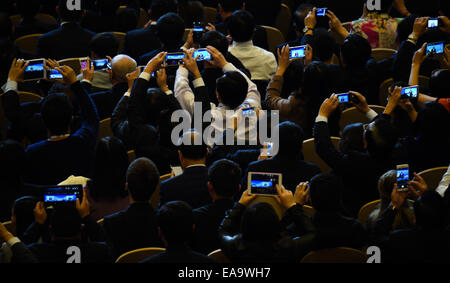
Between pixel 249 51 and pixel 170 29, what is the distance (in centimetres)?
76

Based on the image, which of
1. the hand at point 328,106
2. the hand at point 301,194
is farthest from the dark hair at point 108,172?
the hand at point 328,106

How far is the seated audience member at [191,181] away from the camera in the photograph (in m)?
5.08

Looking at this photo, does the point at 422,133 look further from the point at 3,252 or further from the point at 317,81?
the point at 3,252

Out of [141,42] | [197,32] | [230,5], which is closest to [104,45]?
[141,42]

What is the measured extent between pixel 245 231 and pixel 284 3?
5.32 meters

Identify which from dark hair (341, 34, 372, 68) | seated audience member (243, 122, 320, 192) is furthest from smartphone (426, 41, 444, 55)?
seated audience member (243, 122, 320, 192)

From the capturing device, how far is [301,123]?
6328 millimetres

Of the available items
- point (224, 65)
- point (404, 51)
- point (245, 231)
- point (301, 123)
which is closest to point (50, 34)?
point (224, 65)

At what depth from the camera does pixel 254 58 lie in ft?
23.0

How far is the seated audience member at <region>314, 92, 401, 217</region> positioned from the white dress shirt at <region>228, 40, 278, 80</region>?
1.63 m

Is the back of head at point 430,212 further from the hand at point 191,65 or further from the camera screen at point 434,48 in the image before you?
the camera screen at point 434,48

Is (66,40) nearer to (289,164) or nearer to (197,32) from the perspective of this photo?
(197,32)

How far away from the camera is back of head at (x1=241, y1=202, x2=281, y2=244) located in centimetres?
418

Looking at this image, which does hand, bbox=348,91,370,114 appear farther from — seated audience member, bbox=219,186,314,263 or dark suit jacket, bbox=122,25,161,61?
dark suit jacket, bbox=122,25,161,61
